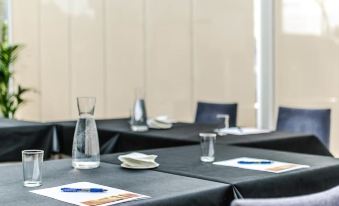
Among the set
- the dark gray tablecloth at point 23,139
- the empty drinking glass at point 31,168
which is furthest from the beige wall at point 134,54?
the empty drinking glass at point 31,168

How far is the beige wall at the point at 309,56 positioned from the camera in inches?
186

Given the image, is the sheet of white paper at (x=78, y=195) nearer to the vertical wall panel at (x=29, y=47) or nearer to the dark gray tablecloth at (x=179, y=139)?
the dark gray tablecloth at (x=179, y=139)

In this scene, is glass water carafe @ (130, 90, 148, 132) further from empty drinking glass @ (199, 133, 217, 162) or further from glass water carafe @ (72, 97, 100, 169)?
glass water carafe @ (72, 97, 100, 169)

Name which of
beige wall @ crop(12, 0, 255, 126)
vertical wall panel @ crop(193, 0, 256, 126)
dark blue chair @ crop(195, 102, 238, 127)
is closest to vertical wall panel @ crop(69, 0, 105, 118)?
beige wall @ crop(12, 0, 255, 126)

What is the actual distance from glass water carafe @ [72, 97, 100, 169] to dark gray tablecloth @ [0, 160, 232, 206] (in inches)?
1.7

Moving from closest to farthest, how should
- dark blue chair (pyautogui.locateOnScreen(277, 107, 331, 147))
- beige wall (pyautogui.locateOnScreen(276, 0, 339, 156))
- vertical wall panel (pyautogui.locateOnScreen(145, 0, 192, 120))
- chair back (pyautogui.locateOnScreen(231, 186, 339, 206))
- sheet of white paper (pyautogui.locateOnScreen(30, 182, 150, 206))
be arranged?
chair back (pyautogui.locateOnScreen(231, 186, 339, 206))
sheet of white paper (pyautogui.locateOnScreen(30, 182, 150, 206))
dark blue chair (pyautogui.locateOnScreen(277, 107, 331, 147))
beige wall (pyautogui.locateOnScreen(276, 0, 339, 156))
vertical wall panel (pyautogui.locateOnScreen(145, 0, 192, 120))

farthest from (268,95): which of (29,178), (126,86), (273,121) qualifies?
(29,178)

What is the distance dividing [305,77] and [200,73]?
1.19 metres

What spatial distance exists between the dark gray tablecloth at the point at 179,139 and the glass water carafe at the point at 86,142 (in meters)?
0.96

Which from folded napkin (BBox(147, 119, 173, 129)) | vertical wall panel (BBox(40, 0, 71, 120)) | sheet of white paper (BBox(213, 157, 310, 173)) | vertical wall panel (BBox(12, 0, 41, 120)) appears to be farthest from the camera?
vertical wall panel (BBox(12, 0, 41, 120))

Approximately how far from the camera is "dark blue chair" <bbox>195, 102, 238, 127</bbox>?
4.48m

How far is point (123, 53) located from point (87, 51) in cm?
63

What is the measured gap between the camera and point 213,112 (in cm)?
469

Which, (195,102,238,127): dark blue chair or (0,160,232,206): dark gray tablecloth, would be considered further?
(195,102,238,127): dark blue chair
